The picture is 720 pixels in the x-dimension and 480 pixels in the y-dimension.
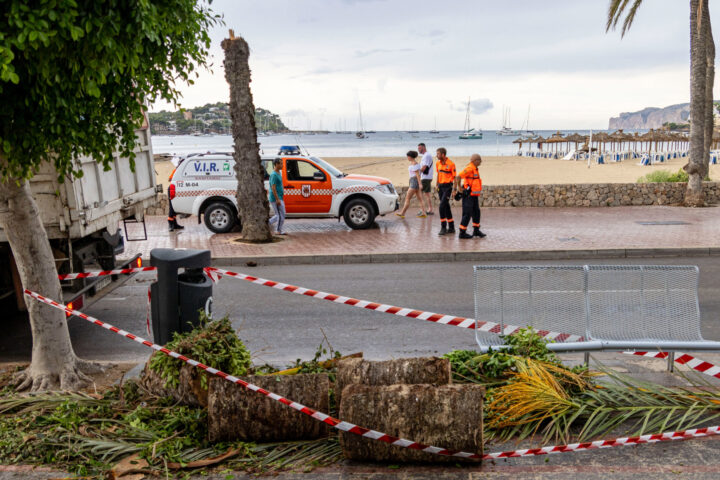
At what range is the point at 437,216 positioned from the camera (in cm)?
1856

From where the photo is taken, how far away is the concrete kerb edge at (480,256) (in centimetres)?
1299

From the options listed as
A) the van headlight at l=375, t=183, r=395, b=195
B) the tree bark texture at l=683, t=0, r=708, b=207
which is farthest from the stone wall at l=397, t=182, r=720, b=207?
the van headlight at l=375, t=183, r=395, b=195

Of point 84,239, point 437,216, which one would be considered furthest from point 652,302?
point 437,216

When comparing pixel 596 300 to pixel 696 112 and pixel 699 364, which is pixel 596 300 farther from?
pixel 696 112

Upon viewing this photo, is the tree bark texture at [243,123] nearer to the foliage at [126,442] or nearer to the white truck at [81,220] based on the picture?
the white truck at [81,220]

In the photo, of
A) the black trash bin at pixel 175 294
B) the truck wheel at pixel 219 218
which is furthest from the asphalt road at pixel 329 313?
the truck wheel at pixel 219 218

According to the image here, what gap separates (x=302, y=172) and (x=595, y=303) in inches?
437

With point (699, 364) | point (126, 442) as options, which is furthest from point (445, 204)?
point (126, 442)

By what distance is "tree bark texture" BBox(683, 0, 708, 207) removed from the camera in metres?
19.2

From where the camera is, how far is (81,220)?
7758mm

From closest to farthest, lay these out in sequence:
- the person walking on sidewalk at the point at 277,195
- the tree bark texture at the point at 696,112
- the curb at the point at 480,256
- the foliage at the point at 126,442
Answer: the foliage at the point at 126,442 → the curb at the point at 480,256 → the person walking on sidewalk at the point at 277,195 → the tree bark texture at the point at 696,112

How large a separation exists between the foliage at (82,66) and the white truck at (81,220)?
178 centimetres

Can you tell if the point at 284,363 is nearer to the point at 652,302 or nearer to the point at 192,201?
the point at 652,302

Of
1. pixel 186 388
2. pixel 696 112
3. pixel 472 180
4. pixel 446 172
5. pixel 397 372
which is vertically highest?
pixel 696 112
